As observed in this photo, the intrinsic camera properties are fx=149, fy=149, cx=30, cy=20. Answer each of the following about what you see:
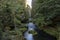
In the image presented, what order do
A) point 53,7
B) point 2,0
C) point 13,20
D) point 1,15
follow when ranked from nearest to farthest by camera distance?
point 1,15
point 2,0
point 13,20
point 53,7

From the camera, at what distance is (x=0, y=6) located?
10.7m

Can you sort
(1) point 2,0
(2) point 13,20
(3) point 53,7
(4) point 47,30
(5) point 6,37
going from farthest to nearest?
(4) point 47,30 < (3) point 53,7 < (2) point 13,20 < (1) point 2,0 < (5) point 6,37

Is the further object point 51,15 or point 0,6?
point 51,15

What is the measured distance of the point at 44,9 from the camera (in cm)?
1650

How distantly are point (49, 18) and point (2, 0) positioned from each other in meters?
5.71

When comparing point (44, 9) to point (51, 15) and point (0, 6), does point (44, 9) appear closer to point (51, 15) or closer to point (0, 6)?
point (51, 15)

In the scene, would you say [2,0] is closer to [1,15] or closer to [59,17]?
[1,15]

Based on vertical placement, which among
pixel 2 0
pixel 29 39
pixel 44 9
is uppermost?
pixel 2 0

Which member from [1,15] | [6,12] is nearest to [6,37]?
[1,15]

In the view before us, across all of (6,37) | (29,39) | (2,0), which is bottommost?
(29,39)

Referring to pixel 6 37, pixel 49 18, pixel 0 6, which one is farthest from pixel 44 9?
pixel 6 37

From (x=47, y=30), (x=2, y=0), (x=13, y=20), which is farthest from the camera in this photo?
(x=47, y=30)

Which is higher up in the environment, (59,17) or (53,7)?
(53,7)

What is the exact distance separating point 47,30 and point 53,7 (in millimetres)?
2855
